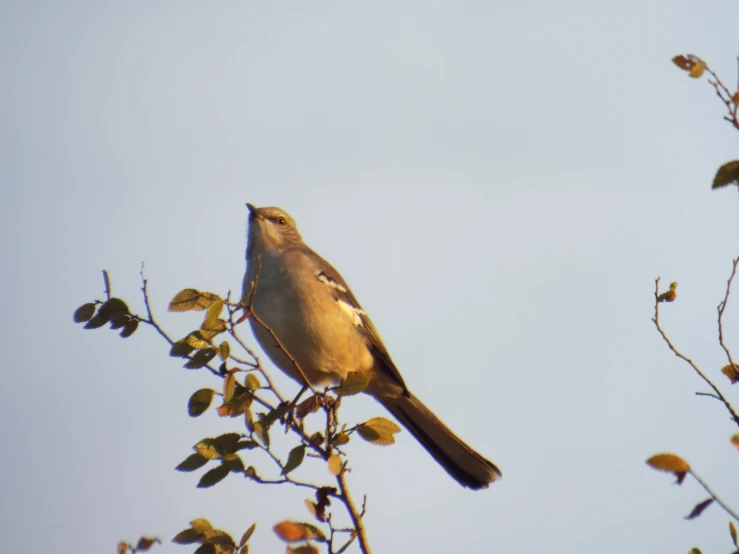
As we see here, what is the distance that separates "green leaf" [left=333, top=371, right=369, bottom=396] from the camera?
4098 mm

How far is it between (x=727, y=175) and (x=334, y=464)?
227cm

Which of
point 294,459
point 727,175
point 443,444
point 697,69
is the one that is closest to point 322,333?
point 443,444

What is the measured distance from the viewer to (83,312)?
3.95m

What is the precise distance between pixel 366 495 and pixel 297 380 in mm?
2311

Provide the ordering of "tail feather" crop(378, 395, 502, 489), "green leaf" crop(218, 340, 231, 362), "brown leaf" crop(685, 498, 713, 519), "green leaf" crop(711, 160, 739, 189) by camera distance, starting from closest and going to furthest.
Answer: "green leaf" crop(711, 160, 739, 189)
"brown leaf" crop(685, 498, 713, 519)
"green leaf" crop(218, 340, 231, 362)
"tail feather" crop(378, 395, 502, 489)

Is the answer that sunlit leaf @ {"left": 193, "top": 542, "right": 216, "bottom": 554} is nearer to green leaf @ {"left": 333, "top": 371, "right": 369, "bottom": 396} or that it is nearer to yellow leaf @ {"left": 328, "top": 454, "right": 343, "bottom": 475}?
yellow leaf @ {"left": 328, "top": 454, "right": 343, "bottom": 475}

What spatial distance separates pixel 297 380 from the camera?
6.43 meters

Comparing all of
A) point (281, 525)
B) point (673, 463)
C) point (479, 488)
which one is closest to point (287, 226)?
point (479, 488)

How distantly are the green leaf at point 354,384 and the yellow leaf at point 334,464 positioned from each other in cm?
37

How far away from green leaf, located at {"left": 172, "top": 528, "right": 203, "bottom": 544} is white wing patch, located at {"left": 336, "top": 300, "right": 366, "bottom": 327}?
129 inches

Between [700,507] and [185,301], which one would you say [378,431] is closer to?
Answer: [185,301]

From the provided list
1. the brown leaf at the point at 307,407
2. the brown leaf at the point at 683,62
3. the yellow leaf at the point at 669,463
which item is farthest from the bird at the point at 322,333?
the brown leaf at the point at 683,62

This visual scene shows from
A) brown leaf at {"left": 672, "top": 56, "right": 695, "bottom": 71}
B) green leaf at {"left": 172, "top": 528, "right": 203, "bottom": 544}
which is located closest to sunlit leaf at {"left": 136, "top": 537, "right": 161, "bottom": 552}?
green leaf at {"left": 172, "top": 528, "right": 203, "bottom": 544}

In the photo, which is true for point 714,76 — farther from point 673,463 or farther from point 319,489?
point 319,489
